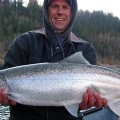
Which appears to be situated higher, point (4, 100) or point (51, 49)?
point (51, 49)

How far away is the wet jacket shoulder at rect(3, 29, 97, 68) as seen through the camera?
4801mm

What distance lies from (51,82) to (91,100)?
20.6 inches

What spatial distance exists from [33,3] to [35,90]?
273ft

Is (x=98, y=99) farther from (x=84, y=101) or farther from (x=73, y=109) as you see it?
(x=73, y=109)

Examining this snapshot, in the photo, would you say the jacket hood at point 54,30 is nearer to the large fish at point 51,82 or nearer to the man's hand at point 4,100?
the large fish at point 51,82

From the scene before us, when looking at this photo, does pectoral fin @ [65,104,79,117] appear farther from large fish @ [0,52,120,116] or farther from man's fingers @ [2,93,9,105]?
man's fingers @ [2,93,9,105]

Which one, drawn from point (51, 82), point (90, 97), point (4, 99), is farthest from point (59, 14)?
point (4, 99)

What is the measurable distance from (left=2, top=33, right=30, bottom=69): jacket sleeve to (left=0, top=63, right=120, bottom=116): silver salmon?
0.40 m

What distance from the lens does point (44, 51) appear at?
4.92 m

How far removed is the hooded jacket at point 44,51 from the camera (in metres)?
4.64

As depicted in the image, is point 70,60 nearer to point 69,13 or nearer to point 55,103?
point 55,103

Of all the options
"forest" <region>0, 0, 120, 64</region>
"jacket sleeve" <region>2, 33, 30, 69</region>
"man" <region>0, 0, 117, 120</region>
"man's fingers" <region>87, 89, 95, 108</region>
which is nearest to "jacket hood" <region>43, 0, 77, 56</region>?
"man" <region>0, 0, 117, 120</region>

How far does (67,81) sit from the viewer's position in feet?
14.6

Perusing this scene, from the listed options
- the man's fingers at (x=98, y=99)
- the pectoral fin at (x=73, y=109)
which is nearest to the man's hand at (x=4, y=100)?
the pectoral fin at (x=73, y=109)
